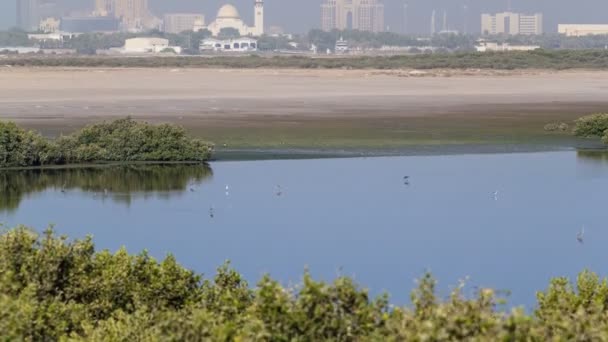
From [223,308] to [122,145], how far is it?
121 feet

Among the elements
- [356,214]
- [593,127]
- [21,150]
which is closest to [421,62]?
[593,127]

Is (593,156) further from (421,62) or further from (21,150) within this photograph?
(421,62)

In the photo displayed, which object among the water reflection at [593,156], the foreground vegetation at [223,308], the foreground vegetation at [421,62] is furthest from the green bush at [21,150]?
the foreground vegetation at [421,62]

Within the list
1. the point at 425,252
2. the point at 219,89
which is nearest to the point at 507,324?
the point at 425,252

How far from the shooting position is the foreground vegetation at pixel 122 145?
50.2 metres

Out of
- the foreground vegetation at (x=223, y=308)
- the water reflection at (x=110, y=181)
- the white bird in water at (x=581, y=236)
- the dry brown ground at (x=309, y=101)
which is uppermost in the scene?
the foreground vegetation at (x=223, y=308)

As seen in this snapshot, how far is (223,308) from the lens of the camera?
603 inches

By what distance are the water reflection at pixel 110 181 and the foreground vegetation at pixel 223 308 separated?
22.3 m

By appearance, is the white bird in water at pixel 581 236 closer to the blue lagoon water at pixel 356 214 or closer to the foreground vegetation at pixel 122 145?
the blue lagoon water at pixel 356 214

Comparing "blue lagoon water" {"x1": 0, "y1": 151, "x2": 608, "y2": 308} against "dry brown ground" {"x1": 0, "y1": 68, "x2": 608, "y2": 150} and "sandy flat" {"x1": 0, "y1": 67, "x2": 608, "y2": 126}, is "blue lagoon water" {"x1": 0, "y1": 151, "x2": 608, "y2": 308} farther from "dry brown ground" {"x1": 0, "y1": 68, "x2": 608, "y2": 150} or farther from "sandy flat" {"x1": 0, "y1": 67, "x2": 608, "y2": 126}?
"sandy flat" {"x1": 0, "y1": 67, "x2": 608, "y2": 126}

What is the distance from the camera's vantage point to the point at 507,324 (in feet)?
39.7

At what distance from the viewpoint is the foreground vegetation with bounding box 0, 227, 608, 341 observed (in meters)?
12.8

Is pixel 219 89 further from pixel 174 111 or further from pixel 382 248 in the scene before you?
pixel 382 248

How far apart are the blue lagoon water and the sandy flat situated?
17.3 metres
